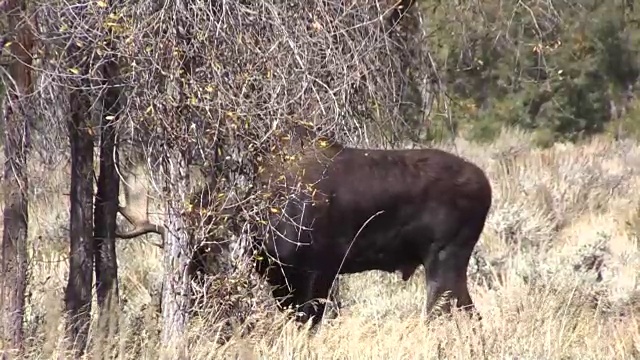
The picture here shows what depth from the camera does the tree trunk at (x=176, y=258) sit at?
6.86 metres

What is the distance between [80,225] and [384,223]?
2544 mm

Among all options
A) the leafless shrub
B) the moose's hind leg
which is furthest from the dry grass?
the leafless shrub

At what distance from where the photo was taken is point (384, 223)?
9.04 meters

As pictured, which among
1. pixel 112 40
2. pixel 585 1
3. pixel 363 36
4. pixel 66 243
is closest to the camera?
pixel 112 40

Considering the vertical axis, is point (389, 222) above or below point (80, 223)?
below

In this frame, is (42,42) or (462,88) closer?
(42,42)

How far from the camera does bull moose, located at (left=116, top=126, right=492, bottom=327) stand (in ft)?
27.9

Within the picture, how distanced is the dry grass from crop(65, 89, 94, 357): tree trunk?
6.5 inches

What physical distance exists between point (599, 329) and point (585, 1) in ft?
67.1

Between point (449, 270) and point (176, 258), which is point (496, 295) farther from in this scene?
point (176, 258)

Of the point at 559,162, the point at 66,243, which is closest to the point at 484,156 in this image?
the point at 559,162

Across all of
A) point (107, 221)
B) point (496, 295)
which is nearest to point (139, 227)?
point (107, 221)

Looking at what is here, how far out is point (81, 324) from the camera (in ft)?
24.3

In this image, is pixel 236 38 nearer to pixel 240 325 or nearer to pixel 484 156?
pixel 240 325
